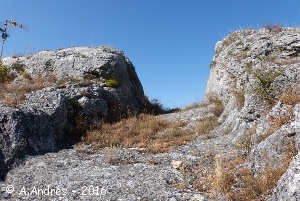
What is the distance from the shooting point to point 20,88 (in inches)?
622

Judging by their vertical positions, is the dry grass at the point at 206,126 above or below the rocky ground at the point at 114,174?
above

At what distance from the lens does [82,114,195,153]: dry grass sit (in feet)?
40.8

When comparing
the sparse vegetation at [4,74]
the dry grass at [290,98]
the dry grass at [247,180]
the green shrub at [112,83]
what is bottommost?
the dry grass at [247,180]

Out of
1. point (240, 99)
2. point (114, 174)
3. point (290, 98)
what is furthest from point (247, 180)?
Answer: point (240, 99)

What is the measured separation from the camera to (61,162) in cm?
1023

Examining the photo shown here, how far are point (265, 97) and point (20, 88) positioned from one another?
12502 millimetres

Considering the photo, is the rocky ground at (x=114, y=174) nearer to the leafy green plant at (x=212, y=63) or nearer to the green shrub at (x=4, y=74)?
the green shrub at (x=4, y=74)

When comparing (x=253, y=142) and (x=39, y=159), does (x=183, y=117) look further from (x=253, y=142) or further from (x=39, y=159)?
(x=39, y=159)

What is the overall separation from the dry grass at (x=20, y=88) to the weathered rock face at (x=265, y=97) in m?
9.57

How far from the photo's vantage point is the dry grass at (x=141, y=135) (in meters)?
12.4

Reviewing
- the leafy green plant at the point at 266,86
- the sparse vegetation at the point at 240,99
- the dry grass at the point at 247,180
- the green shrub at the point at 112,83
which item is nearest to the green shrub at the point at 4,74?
the green shrub at the point at 112,83

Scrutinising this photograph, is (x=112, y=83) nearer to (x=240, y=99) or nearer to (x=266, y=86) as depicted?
(x=240, y=99)

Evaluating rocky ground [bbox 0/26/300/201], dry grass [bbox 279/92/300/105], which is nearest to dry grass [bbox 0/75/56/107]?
rocky ground [bbox 0/26/300/201]

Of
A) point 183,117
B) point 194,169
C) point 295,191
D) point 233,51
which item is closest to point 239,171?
point 194,169
